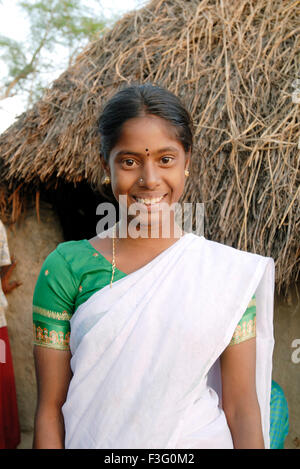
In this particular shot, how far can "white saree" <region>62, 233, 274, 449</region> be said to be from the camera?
129cm

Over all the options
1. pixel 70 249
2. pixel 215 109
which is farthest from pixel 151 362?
pixel 215 109

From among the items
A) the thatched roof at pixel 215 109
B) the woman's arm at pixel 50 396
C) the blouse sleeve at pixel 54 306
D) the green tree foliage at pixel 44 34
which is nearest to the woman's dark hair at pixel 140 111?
the blouse sleeve at pixel 54 306

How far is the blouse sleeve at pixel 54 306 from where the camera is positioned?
53.3 inches

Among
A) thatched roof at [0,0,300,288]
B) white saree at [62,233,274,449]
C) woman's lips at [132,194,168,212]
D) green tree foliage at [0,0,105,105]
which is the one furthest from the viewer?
green tree foliage at [0,0,105,105]

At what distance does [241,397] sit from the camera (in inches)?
52.1

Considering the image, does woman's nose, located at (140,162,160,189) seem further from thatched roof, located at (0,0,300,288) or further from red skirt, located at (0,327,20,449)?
red skirt, located at (0,327,20,449)

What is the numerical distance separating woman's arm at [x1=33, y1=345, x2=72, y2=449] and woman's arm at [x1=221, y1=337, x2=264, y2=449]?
19.8 inches

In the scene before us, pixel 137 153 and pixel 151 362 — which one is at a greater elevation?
pixel 137 153

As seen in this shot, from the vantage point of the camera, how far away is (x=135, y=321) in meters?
1.36

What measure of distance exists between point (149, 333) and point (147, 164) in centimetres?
53
